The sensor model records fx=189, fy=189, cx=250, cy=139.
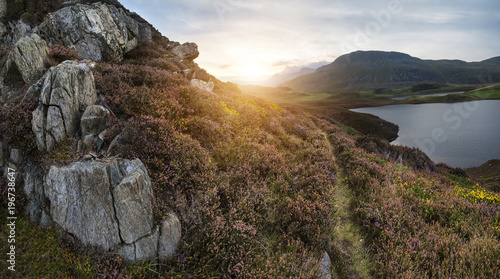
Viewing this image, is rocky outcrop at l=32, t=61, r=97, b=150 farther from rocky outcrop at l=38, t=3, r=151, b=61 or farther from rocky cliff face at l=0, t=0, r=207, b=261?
rocky outcrop at l=38, t=3, r=151, b=61

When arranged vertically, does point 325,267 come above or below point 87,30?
below

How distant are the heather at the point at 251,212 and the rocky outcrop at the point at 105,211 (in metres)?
0.25

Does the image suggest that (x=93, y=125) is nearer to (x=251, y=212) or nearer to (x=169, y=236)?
(x=169, y=236)

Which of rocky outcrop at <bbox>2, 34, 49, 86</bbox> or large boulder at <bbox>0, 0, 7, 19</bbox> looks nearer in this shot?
rocky outcrop at <bbox>2, 34, 49, 86</bbox>

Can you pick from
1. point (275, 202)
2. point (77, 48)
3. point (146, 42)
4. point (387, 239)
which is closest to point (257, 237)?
point (275, 202)

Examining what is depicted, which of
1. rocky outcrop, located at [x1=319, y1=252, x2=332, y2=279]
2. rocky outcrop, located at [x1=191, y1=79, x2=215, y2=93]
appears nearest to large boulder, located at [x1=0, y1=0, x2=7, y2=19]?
rocky outcrop, located at [x1=191, y1=79, x2=215, y2=93]

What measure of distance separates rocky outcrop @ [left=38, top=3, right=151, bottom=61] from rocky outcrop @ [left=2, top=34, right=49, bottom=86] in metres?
4.58

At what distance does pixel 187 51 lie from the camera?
→ 22.2 m

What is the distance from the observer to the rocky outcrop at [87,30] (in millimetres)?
12031

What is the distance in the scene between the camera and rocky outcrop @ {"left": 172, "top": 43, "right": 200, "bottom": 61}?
21.6m

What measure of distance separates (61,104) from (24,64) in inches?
158

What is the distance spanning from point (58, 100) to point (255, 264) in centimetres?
808

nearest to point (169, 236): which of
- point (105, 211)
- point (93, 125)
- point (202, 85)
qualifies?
point (105, 211)

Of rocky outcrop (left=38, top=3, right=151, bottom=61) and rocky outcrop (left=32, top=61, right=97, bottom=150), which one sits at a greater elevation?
rocky outcrop (left=38, top=3, right=151, bottom=61)
